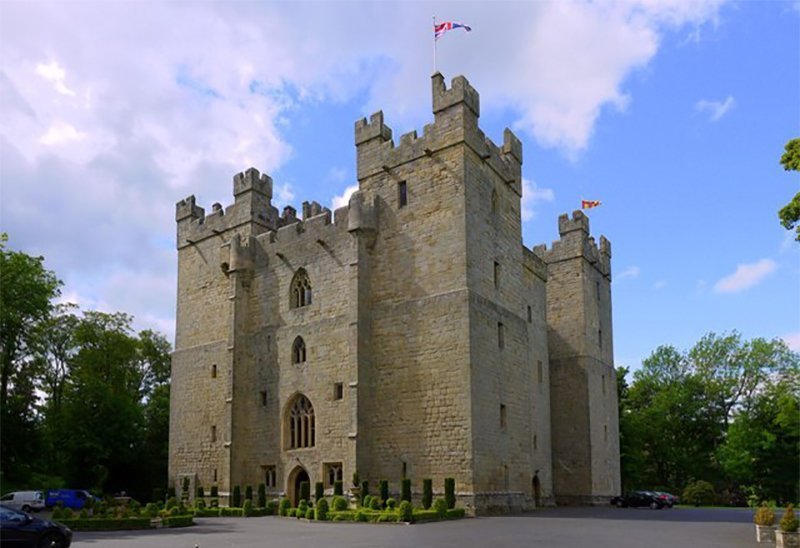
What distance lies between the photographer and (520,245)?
32.8 metres

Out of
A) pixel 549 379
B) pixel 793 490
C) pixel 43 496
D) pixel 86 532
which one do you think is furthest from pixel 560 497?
pixel 43 496

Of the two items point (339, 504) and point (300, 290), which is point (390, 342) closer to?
point (300, 290)

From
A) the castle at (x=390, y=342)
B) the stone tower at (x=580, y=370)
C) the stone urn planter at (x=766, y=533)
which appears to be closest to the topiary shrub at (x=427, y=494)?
the castle at (x=390, y=342)

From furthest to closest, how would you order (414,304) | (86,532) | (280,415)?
1. (280,415)
2. (414,304)
3. (86,532)

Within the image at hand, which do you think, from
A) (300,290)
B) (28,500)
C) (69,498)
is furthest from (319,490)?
(28,500)

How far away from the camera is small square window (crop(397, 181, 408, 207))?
3012 cm

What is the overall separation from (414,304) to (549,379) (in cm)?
1396

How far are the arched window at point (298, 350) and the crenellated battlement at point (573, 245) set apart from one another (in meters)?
16.2

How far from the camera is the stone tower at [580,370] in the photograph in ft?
124

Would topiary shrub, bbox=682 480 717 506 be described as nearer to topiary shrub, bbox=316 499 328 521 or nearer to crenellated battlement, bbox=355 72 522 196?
crenellated battlement, bbox=355 72 522 196

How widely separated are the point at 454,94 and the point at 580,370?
17404mm

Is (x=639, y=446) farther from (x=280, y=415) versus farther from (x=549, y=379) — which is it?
(x=280, y=415)

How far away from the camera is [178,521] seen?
2341 centimetres

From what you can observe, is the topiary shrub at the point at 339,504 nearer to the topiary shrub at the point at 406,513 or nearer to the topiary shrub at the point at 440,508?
the topiary shrub at the point at 440,508
